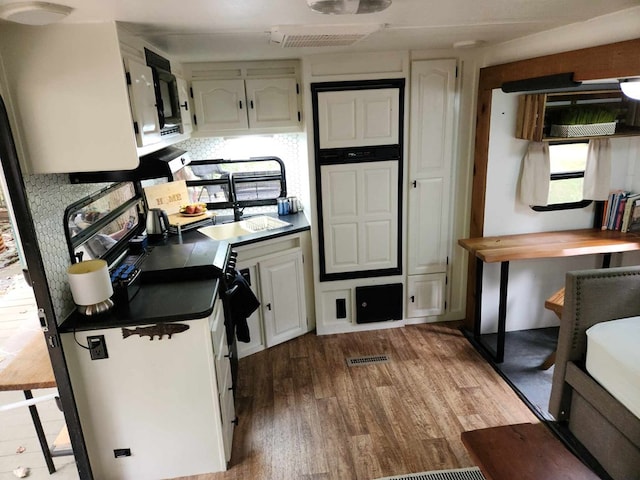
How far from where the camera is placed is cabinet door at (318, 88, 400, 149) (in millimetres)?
3064

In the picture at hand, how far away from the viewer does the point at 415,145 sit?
3.21 meters

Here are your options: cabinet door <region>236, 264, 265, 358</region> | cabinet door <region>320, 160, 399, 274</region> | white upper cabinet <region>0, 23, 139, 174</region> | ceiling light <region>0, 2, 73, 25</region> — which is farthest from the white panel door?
ceiling light <region>0, 2, 73, 25</region>

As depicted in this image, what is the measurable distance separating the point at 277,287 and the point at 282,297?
10 cm

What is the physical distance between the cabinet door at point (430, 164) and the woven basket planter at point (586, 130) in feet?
2.36

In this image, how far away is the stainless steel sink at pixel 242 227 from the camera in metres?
3.44

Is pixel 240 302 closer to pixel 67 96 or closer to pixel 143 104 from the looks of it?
pixel 143 104

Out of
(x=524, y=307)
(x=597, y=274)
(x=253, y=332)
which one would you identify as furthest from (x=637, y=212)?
(x=253, y=332)

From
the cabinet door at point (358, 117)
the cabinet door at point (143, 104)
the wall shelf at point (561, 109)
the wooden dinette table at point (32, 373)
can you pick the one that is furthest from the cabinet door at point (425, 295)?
the wooden dinette table at point (32, 373)

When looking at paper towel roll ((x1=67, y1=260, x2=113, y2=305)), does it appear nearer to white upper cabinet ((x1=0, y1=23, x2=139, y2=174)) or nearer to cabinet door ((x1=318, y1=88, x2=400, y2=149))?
white upper cabinet ((x1=0, y1=23, x2=139, y2=174))

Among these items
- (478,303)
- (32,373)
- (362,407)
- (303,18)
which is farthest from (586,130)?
(32,373)

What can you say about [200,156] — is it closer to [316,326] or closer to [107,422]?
[316,326]

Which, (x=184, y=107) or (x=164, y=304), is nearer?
(x=164, y=304)

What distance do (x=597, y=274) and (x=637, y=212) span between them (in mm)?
1466

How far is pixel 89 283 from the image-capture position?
189 cm
